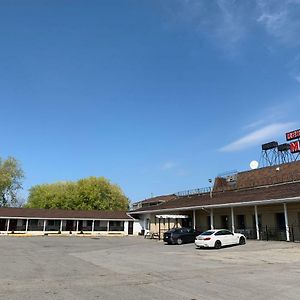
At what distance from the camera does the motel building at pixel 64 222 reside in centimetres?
5147

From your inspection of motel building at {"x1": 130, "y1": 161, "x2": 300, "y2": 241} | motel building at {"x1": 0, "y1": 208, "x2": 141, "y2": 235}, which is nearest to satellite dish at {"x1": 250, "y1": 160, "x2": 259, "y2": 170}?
motel building at {"x1": 130, "y1": 161, "x2": 300, "y2": 241}

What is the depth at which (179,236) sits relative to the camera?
104ft

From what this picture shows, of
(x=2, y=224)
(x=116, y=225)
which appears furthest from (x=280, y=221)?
(x=2, y=224)

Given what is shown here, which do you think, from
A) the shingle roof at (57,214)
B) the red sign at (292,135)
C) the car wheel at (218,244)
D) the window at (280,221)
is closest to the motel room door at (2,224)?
the shingle roof at (57,214)

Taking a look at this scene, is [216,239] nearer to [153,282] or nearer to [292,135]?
[153,282]

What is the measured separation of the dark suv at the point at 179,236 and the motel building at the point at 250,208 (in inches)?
110

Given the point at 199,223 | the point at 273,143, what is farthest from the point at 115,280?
the point at 273,143

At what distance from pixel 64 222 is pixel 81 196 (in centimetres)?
1815

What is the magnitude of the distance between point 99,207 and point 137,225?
17536 mm

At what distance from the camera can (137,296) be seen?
8.89m

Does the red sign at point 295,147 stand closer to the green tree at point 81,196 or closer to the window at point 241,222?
the window at point 241,222

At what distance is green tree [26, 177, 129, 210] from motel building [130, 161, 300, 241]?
706 inches

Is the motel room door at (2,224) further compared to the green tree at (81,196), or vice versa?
the green tree at (81,196)

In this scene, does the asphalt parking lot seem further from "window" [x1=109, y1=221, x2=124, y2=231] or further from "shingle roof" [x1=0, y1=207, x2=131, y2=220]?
A: "window" [x1=109, y1=221, x2=124, y2=231]
